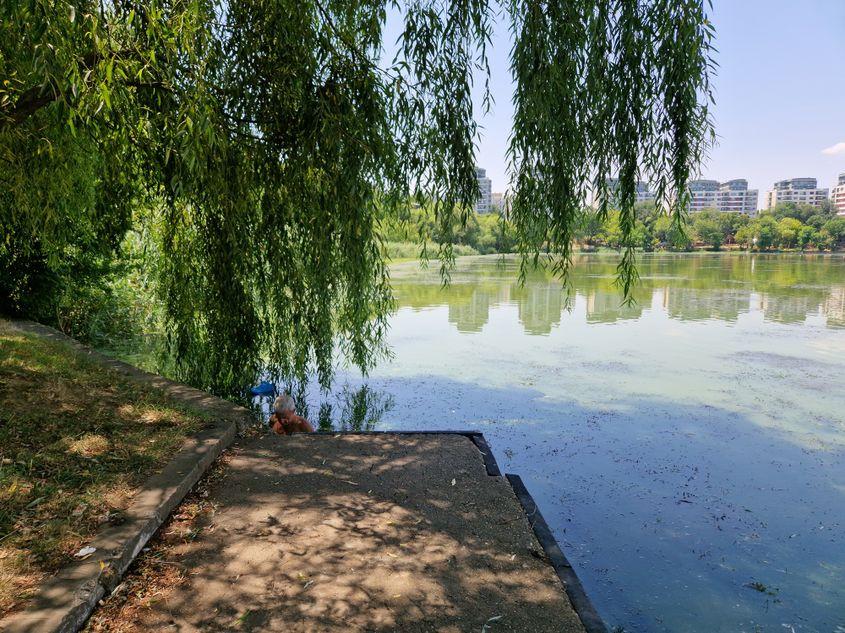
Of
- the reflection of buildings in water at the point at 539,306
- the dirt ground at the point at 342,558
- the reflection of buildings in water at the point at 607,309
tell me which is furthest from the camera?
the reflection of buildings in water at the point at 607,309

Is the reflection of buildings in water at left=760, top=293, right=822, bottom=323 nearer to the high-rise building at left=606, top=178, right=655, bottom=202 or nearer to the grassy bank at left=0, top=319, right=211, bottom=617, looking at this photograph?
the high-rise building at left=606, top=178, right=655, bottom=202

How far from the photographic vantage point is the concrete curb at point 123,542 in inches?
75.8

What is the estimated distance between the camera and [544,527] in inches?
119

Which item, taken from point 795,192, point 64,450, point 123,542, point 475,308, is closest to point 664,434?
point 123,542

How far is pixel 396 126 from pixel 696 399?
5.28 m

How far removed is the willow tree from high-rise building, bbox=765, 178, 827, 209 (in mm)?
113077

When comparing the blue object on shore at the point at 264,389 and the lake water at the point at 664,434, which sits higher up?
the blue object on shore at the point at 264,389

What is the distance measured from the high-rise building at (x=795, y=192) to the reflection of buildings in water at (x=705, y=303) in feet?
319

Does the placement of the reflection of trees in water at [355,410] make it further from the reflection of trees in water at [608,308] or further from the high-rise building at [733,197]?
the high-rise building at [733,197]

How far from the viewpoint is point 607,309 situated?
14.1m

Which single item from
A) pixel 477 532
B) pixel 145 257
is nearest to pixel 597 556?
pixel 477 532

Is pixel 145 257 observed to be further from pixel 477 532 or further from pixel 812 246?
pixel 812 246

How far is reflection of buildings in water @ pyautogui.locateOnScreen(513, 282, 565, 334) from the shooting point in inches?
471

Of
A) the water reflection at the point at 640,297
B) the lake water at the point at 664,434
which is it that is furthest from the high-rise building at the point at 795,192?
the lake water at the point at 664,434
